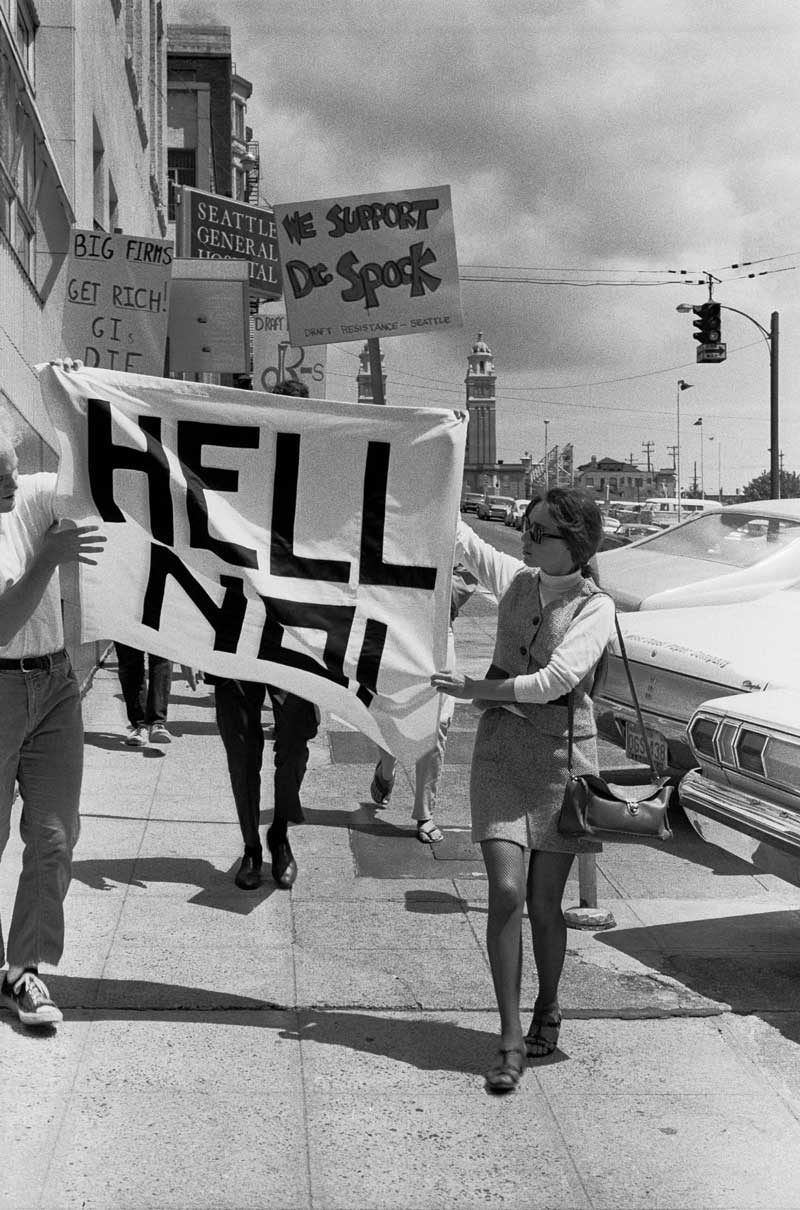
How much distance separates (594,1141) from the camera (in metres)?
3.88

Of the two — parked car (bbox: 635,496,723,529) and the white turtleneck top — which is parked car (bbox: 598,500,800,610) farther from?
parked car (bbox: 635,496,723,529)

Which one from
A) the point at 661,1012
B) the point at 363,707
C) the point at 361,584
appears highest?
the point at 361,584

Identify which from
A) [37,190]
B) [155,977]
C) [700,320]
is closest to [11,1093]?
[155,977]

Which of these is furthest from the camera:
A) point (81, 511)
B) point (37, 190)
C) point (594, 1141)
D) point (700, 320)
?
point (700, 320)

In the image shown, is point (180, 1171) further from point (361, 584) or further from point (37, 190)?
point (37, 190)

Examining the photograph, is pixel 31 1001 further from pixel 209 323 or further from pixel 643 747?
pixel 209 323

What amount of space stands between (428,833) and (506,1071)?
9.61 feet

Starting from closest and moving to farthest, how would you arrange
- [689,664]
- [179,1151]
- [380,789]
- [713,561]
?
[179,1151] < [689,664] < [380,789] < [713,561]

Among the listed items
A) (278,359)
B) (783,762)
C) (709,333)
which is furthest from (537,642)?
(709,333)

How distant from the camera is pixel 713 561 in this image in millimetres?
11266

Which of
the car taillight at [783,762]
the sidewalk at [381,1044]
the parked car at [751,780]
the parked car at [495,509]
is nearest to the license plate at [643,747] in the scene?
the sidewalk at [381,1044]

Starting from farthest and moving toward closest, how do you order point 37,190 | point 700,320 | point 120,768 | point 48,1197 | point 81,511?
point 700,320
point 37,190
point 120,768
point 81,511
point 48,1197

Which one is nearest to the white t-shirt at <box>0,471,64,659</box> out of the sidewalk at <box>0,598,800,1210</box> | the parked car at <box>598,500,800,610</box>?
the sidewalk at <box>0,598,800,1210</box>

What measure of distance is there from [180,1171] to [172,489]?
221 cm
